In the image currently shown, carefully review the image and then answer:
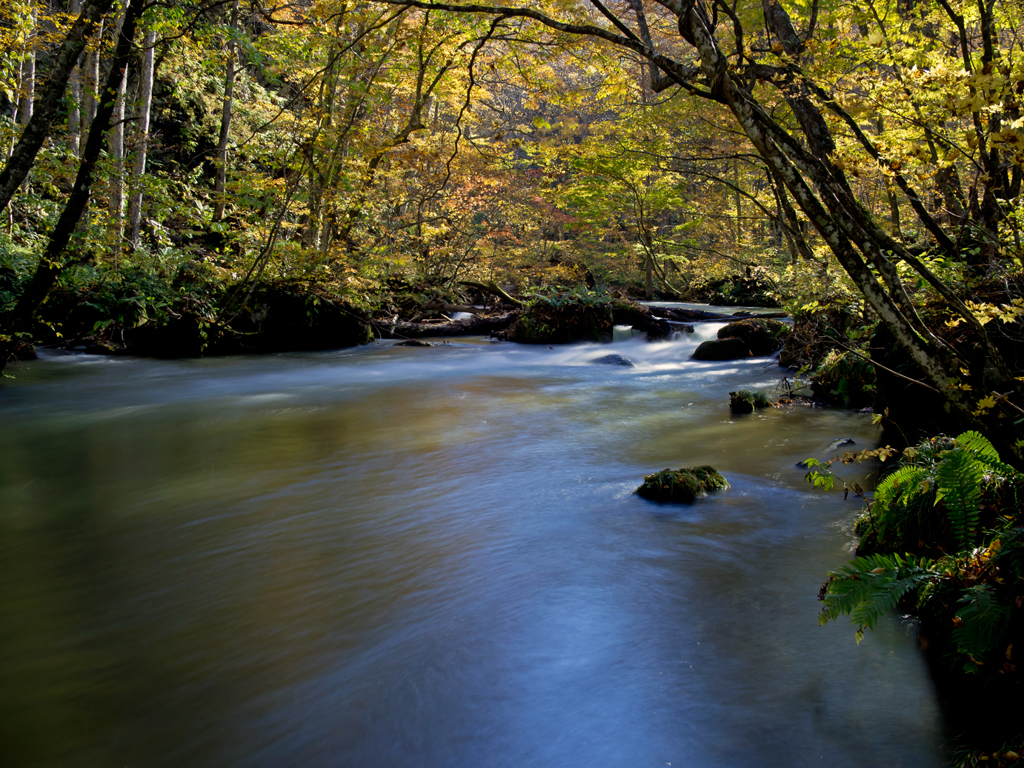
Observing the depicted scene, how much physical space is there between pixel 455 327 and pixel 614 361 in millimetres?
5723

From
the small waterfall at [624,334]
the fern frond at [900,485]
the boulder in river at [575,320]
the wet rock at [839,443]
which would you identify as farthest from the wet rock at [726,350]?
the fern frond at [900,485]

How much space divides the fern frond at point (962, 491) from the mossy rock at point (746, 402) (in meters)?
5.59

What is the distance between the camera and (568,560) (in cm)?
417

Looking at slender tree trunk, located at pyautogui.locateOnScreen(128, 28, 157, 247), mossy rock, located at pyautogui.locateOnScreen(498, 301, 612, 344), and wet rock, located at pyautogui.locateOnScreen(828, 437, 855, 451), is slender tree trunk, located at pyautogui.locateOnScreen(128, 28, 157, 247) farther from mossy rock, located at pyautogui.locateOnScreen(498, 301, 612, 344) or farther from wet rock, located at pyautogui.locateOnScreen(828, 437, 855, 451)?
wet rock, located at pyautogui.locateOnScreen(828, 437, 855, 451)

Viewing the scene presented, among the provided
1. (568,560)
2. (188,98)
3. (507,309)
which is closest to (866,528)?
(568,560)

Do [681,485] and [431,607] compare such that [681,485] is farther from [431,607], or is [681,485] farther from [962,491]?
[431,607]

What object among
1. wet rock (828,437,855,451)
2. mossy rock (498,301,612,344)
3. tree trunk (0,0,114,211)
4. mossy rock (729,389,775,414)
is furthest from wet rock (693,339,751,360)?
tree trunk (0,0,114,211)

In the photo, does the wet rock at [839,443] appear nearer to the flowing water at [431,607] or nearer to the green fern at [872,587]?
the flowing water at [431,607]

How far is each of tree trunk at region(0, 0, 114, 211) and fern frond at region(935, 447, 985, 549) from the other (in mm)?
6798

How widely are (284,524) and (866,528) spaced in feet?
13.8

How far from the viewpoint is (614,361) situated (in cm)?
1370

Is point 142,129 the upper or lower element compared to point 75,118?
lower

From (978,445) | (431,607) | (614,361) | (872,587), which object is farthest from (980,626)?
(614,361)

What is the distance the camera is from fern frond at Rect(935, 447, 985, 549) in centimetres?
293
